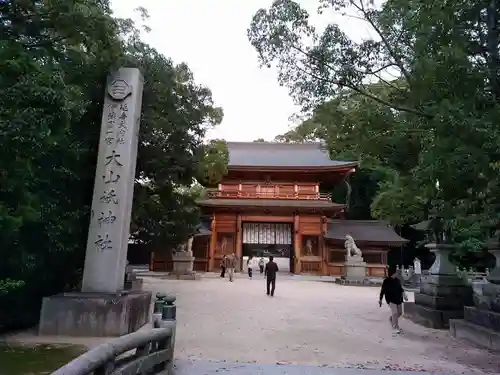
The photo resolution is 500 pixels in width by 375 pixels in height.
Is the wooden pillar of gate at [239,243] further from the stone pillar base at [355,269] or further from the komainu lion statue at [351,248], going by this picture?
the stone pillar base at [355,269]

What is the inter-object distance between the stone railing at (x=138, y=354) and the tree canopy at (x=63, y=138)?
6.75ft

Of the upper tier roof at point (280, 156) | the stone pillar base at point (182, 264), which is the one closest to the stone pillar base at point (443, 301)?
the stone pillar base at point (182, 264)

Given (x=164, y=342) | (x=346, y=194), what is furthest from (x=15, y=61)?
(x=346, y=194)

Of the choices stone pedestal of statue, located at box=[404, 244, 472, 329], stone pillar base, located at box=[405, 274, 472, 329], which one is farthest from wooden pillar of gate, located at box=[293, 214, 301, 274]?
stone pillar base, located at box=[405, 274, 472, 329]

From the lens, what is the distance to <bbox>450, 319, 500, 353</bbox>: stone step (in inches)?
272

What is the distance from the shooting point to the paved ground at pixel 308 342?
5.71 metres

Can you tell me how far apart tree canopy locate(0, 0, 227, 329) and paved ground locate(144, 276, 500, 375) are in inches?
116

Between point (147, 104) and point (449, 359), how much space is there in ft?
28.7

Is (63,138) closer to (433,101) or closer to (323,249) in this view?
(433,101)

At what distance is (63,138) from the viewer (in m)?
6.98

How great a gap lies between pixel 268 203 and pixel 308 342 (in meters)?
20.4

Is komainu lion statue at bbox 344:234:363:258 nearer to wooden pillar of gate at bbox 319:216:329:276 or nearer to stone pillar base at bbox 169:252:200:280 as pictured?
wooden pillar of gate at bbox 319:216:329:276

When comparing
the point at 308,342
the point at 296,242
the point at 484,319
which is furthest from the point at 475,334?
the point at 296,242

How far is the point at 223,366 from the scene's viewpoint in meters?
5.32
